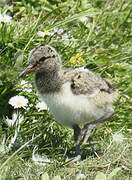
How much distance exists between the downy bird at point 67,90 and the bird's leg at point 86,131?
34 millimetres

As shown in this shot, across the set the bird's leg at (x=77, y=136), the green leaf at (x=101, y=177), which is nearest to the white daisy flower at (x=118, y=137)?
the bird's leg at (x=77, y=136)

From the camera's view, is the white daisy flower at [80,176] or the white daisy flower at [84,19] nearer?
the white daisy flower at [80,176]

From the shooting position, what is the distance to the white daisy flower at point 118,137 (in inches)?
214

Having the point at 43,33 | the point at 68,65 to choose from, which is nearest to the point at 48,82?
the point at 68,65

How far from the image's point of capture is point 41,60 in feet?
16.6

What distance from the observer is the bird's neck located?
199 inches

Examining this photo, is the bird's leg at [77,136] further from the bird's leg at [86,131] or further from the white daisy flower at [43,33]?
the white daisy flower at [43,33]

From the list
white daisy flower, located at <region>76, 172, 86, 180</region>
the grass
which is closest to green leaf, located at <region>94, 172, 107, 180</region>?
the grass

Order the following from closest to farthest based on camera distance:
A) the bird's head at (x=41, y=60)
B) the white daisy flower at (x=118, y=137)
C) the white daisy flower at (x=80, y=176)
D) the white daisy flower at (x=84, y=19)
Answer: the white daisy flower at (x=80, y=176) < the bird's head at (x=41, y=60) < the white daisy flower at (x=118, y=137) < the white daisy flower at (x=84, y=19)

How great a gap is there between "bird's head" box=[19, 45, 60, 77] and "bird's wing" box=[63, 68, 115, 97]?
0.14 metres

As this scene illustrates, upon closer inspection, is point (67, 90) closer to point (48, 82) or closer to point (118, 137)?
point (48, 82)

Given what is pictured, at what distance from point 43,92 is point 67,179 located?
584 millimetres

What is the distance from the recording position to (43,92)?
5.08 metres

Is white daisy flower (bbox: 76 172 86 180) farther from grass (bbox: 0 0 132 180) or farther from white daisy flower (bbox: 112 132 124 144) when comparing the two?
white daisy flower (bbox: 112 132 124 144)
